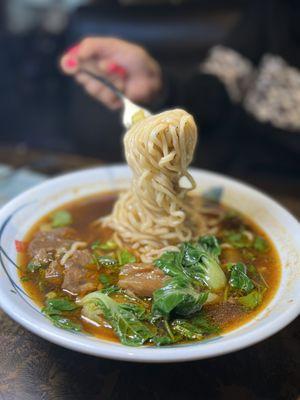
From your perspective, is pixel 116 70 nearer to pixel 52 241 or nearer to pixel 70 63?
pixel 70 63

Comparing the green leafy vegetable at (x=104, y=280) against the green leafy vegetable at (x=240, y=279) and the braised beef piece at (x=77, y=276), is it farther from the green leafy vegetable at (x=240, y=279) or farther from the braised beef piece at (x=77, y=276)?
the green leafy vegetable at (x=240, y=279)

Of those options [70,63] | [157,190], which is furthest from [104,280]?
[70,63]

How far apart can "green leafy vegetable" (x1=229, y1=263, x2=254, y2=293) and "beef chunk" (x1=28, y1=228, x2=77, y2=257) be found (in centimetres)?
78

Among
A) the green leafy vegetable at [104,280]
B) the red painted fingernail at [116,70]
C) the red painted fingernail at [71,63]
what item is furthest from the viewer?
the red painted fingernail at [116,70]

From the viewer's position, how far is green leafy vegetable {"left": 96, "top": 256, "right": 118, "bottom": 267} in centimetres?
206

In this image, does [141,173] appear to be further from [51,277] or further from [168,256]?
[51,277]

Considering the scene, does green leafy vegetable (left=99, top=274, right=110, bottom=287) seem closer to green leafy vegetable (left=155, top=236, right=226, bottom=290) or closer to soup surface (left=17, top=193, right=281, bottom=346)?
soup surface (left=17, top=193, right=281, bottom=346)

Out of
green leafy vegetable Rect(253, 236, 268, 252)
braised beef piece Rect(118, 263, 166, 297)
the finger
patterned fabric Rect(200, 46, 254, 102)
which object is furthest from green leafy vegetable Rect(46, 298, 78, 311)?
patterned fabric Rect(200, 46, 254, 102)

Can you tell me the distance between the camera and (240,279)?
6.30 feet

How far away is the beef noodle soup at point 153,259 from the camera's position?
66.2 inches

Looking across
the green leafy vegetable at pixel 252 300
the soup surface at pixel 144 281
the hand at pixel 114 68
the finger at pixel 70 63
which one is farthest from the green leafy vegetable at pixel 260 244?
the finger at pixel 70 63

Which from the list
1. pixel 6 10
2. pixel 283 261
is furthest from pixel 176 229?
pixel 6 10

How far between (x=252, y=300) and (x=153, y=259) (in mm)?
489

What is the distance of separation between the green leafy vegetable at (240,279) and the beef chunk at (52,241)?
2.57 feet
